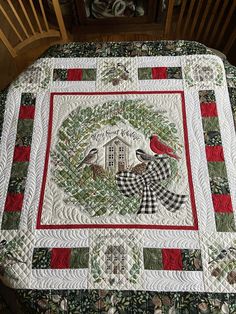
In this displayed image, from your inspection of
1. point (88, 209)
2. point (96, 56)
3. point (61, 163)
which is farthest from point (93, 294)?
point (96, 56)

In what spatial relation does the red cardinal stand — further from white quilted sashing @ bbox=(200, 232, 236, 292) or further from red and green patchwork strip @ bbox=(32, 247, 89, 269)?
red and green patchwork strip @ bbox=(32, 247, 89, 269)

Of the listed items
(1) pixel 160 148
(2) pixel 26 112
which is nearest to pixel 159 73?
(1) pixel 160 148

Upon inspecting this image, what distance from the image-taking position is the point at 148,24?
219 centimetres

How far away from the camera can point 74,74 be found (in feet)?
4.59

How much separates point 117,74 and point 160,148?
0.39 meters

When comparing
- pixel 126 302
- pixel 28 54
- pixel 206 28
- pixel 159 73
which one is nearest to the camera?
pixel 126 302

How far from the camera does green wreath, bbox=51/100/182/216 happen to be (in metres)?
1.16

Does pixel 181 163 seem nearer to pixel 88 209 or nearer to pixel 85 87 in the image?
pixel 88 209

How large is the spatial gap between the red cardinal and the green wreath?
0.02 meters

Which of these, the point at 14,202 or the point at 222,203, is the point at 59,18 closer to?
the point at 14,202

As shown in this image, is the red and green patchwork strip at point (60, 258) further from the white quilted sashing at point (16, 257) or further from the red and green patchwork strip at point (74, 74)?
the red and green patchwork strip at point (74, 74)

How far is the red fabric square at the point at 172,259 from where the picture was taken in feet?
3.51

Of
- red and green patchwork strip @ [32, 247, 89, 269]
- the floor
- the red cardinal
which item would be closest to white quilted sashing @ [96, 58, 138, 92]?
the red cardinal

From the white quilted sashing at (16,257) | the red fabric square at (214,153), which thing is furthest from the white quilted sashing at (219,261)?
the white quilted sashing at (16,257)
